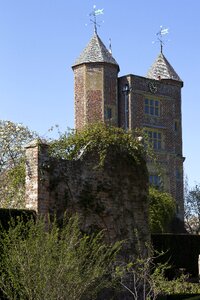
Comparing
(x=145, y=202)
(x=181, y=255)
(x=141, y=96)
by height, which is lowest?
(x=181, y=255)

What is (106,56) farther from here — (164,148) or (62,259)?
(62,259)

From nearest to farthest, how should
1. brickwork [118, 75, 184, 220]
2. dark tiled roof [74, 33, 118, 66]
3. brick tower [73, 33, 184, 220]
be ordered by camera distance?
brick tower [73, 33, 184, 220], dark tiled roof [74, 33, 118, 66], brickwork [118, 75, 184, 220]

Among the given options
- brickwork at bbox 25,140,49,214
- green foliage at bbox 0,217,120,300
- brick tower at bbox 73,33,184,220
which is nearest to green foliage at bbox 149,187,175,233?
brick tower at bbox 73,33,184,220

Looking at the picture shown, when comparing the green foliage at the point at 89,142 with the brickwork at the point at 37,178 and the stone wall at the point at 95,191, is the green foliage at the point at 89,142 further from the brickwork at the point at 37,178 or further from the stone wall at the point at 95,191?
the brickwork at the point at 37,178

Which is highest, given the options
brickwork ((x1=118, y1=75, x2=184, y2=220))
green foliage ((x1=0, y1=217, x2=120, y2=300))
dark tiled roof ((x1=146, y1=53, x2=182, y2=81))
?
dark tiled roof ((x1=146, y1=53, x2=182, y2=81))

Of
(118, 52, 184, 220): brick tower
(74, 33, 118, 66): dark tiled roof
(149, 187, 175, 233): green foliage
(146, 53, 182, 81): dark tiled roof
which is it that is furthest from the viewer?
(146, 53, 182, 81): dark tiled roof

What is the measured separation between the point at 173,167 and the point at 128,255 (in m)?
28.7

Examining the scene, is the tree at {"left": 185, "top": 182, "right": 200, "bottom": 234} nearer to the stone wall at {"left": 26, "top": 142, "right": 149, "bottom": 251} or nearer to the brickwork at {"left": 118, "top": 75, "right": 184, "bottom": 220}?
the brickwork at {"left": 118, "top": 75, "right": 184, "bottom": 220}

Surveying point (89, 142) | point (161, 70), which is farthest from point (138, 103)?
point (89, 142)

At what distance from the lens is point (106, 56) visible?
4069 centimetres

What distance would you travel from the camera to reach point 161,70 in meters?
45.0

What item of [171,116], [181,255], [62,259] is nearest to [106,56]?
[171,116]

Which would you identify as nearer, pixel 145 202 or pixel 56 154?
pixel 56 154

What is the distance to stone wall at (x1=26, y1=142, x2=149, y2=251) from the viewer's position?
12.7 m
